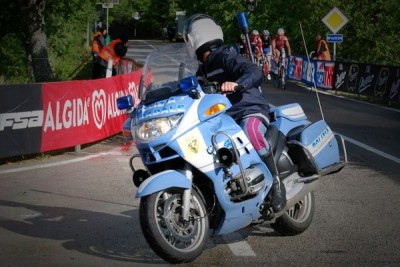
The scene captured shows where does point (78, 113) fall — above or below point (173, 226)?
below

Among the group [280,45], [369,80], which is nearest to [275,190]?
[369,80]

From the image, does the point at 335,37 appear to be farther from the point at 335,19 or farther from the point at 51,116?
the point at 51,116

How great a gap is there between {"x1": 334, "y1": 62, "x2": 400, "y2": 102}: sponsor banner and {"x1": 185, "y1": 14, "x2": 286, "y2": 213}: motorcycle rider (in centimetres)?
1549

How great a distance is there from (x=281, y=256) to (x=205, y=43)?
1853 mm

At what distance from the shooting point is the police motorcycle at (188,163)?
541 centimetres

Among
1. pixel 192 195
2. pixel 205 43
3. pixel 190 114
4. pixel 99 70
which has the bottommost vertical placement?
pixel 99 70

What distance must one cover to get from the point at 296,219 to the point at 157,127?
76.3 inches

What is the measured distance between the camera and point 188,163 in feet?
18.2

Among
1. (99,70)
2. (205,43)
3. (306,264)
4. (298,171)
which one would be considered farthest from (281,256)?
(99,70)

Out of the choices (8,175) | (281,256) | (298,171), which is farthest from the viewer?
(8,175)

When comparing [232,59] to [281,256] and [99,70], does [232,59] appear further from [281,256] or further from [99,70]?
[99,70]

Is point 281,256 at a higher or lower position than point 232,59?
lower

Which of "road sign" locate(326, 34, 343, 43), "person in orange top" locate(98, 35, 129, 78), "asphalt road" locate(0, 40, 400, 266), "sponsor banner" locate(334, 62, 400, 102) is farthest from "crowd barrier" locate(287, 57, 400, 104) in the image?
"asphalt road" locate(0, 40, 400, 266)

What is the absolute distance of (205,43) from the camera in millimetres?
6020
